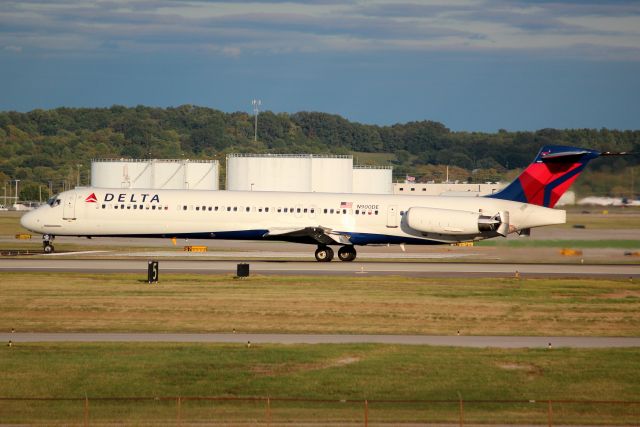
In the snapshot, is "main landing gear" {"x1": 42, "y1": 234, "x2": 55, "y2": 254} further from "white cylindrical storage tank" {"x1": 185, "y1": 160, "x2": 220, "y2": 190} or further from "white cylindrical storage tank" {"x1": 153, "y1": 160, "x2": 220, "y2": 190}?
"white cylindrical storage tank" {"x1": 153, "y1": 160, "x2": 220, "y2": 190}

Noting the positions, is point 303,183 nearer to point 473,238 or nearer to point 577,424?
point 473,238

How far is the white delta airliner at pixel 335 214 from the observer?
49.7m

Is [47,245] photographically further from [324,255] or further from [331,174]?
[331,174]

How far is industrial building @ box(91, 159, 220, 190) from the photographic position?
107 m

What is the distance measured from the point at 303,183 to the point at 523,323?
69.8m

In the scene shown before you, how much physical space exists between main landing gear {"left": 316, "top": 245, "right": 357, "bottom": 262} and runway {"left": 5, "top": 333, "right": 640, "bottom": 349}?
22.5m

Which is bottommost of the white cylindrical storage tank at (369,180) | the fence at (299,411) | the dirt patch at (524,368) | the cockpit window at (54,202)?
the fence at (299,411)

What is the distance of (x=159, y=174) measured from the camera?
109312 mm

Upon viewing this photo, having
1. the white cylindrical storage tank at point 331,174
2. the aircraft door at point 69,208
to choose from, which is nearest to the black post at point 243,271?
the aircraft door at point 69,208

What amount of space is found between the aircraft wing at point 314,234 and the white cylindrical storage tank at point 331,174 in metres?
51.2

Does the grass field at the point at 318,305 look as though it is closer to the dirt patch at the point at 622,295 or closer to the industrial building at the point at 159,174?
the dirt patch at the point at 622,295

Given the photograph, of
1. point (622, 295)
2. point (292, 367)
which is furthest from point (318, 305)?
point (622, 295)

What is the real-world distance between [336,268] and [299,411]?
90.3 ft

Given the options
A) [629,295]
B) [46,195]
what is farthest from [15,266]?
[46,195]
